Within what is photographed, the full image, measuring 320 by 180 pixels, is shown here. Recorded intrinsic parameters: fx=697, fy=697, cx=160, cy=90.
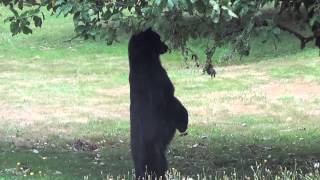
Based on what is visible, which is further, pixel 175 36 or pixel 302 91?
pixel 302 91

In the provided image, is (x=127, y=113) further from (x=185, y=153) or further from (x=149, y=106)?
(x=149, y=106)

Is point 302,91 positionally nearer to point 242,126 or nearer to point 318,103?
point 318,103

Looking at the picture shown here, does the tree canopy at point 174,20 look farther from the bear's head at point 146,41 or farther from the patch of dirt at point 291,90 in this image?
the patch of dirt at point 291,90

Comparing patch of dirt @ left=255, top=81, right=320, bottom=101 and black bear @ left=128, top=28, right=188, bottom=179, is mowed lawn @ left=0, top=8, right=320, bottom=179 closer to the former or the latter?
patch of dirt @ left=255, top=81, right=320, bottom=101

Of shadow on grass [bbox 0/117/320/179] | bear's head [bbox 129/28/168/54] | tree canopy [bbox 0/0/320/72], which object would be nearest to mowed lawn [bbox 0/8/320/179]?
shadow on grass [bbox 0/117/320/179]

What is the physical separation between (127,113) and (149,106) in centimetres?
965

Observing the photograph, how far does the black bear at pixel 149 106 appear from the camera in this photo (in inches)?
288

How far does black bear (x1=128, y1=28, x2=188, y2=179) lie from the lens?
24.0ft

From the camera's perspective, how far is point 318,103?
56.6 feet

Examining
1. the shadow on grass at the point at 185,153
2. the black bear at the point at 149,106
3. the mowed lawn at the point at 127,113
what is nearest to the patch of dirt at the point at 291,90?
the mowed lawn at the point at 127,113

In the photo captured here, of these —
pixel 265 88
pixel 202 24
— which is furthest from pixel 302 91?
pixel 202 24


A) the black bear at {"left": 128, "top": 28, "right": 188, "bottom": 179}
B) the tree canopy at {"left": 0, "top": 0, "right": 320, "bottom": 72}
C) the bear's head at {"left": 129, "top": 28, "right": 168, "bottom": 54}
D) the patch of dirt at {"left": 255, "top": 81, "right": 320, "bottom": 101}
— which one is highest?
the tree canopy at {"left": 0, "top": 0, "right": 320, "bottom": 72}

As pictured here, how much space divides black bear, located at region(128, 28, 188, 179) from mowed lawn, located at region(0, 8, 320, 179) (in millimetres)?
571

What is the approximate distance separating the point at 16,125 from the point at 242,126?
492 cm
